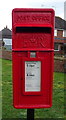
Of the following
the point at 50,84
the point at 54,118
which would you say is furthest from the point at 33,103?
the point at 54,118

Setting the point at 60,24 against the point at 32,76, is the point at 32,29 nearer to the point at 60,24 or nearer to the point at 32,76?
the point at 32,76

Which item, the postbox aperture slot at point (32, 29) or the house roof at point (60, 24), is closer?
the postbox aperture slot at point (32, 29)

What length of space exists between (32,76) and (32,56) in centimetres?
28

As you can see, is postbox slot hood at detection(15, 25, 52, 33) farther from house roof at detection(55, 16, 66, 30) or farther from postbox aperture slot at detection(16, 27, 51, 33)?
house roof at detection(55, 16, 66, 30)

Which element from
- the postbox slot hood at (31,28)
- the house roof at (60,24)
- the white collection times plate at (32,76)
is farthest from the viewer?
the house roof at (60,24)

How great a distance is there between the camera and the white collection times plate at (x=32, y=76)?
3.74 m

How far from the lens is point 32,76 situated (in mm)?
3777

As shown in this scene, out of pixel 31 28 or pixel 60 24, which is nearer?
pixel 31 28

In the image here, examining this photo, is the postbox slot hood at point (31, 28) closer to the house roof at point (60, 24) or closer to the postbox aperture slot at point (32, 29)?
the postbox aperture slot at point (32, 29)

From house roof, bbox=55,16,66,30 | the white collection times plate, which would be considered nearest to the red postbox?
the white collection times plate

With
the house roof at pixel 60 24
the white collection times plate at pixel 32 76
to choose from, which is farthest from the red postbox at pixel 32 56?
the house roof at pixel 60 24

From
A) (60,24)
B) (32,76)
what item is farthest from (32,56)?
(60,24)

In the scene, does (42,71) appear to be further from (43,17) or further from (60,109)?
(60,109)

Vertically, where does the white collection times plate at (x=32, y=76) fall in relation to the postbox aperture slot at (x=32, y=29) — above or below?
below
